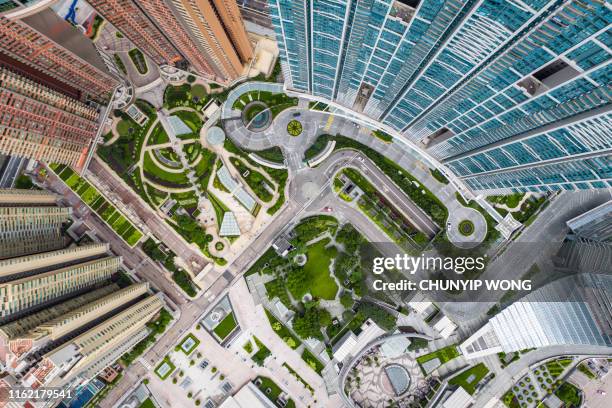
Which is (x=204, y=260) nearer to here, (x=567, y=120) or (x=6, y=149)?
(x=6, y=149)

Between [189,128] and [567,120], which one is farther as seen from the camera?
[189,128]

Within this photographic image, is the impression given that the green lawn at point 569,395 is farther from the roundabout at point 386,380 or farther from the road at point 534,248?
the roundabout at point 386,380

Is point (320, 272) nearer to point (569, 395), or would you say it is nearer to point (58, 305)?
point (58, 305)

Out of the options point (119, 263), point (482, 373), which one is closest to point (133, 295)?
point (119, 263)

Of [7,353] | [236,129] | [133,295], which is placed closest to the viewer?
[7,353]

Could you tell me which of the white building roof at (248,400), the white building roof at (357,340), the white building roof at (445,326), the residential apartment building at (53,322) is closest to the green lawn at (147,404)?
the white building roof at (248,400)

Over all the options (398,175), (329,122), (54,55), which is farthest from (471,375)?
(54,55)
